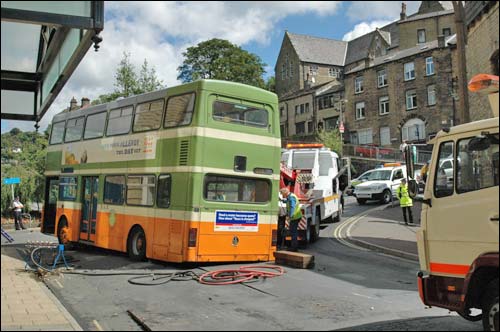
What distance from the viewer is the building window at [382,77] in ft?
158

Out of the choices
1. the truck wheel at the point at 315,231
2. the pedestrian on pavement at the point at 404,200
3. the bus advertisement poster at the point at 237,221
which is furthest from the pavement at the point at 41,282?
the bus advertisement poster at the point at 237,221

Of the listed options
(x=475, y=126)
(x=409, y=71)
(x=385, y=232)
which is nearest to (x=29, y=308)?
(x=475, y=126)

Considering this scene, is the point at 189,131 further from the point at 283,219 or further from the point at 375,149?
the point at 375,149

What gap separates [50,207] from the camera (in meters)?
17.5

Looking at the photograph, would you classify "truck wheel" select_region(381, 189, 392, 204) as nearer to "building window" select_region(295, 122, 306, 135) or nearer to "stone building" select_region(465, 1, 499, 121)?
"stone building" select_region(465, 1, 499, 121)

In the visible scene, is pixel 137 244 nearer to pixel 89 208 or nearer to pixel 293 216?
pixel 89 208

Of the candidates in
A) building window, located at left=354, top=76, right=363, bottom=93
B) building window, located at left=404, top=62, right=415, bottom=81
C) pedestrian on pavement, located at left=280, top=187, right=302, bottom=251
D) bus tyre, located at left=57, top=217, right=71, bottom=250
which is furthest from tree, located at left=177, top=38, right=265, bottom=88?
pedestrian on pavement, located at left=280, top=187, right=302, bottom=251

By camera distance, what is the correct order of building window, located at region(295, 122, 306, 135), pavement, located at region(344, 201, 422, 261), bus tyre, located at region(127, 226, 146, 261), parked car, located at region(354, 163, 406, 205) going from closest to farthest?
bus tyre, located at region(127, 226, 146, 261) → pavement, located at region(344, 201, 422, 261) → parked car, located at region(354, 163, 406, 205) → building window, located at region(295, 122, 306, 135)

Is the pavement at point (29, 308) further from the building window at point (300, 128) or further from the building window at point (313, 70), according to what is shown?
the building window at point (313, 70)

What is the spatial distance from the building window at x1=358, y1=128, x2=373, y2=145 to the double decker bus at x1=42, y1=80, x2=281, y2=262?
3955cm

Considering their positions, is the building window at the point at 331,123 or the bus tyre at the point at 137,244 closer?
the bus tyre at the point at 137,244

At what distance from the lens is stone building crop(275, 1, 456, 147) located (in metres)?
43.4

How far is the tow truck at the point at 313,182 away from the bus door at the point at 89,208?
18.5 feet

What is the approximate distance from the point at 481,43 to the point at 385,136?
106 feet
